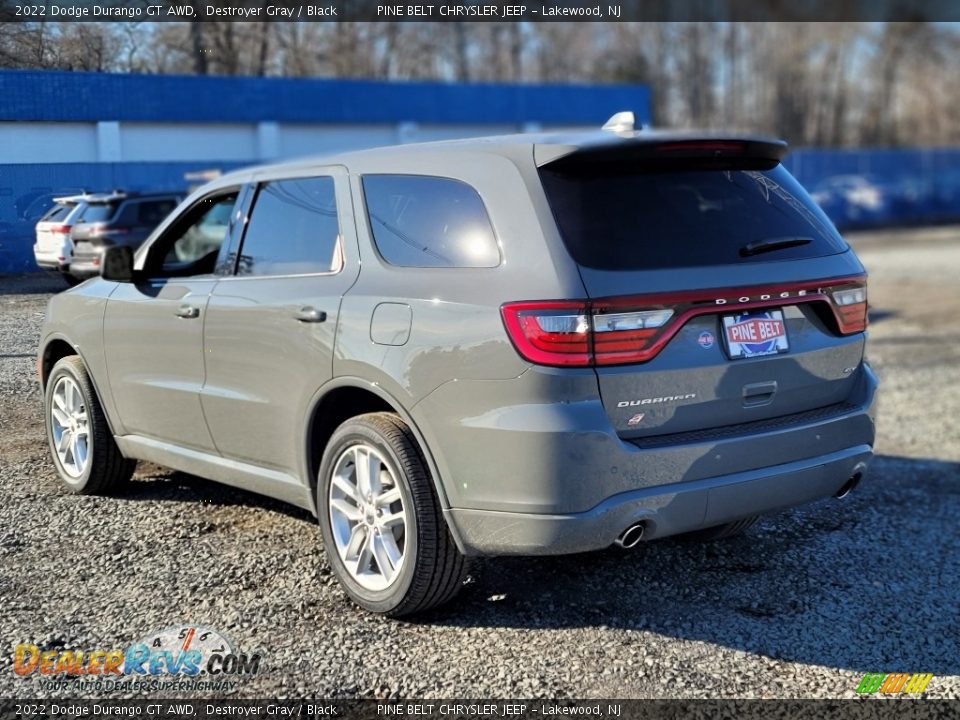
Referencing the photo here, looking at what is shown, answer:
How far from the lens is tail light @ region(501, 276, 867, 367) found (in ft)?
12.4

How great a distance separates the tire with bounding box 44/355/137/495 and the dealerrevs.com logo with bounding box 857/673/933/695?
12.8 ft

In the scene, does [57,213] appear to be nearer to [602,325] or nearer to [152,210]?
[152,210]

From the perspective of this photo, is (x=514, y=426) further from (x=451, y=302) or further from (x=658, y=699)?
(x=658, y=699)

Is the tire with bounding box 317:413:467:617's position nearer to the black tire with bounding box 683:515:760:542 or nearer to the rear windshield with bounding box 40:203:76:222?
the black tire with bounding box 683:515:760:542

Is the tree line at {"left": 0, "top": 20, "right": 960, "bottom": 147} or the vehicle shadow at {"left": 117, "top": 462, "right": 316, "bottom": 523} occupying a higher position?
the tree line at {"left": 0, "top": 20, "right": 960, "bottom": 147}

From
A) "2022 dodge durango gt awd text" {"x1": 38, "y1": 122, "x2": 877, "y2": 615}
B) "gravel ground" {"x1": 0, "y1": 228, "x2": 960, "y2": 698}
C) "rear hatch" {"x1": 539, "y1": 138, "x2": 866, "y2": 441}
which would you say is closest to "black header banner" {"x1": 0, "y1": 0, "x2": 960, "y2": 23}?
"gravel ground" {"x1": 0, "y1": 228, "x2": 960, "y2": 698}

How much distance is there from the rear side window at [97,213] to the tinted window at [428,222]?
2718 mm

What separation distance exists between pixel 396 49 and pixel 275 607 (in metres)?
15.9

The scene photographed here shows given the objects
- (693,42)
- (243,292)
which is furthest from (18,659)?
(693,42)

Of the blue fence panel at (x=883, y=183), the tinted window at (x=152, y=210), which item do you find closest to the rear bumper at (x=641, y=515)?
the tinted window at (x=152, y=210)

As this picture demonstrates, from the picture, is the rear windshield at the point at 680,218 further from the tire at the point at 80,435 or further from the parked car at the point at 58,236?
the parked car at the point at 58,236

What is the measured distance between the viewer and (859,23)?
65812 mm

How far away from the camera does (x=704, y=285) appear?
4012 mm

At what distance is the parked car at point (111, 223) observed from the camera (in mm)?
6438
